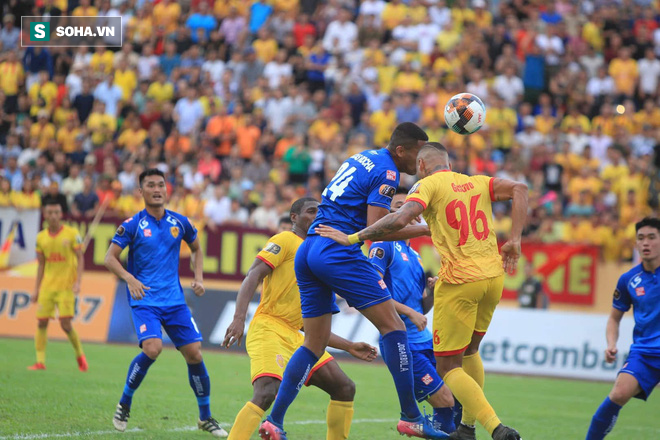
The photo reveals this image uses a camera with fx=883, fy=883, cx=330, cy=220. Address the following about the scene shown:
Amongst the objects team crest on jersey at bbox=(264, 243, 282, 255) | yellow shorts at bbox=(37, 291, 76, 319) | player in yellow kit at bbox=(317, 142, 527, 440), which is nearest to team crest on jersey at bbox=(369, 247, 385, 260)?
player in yellow kit at bbox=(317, 142, 527, 440)

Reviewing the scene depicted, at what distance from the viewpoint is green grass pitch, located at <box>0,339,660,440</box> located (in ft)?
29.8

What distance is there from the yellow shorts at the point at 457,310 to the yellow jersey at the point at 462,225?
2.8 inches

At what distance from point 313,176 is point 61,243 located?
7303 mm

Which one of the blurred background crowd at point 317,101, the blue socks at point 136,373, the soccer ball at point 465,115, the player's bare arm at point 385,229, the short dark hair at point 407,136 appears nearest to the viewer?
the player's bare arm at point 385,229

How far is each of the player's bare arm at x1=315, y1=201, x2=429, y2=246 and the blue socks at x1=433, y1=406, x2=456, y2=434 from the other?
6.07 ft

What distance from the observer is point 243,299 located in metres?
7.64

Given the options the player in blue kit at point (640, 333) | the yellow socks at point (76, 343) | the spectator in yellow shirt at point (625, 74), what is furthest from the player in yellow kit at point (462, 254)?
the spectator in yellow shirt at point (625, 74)

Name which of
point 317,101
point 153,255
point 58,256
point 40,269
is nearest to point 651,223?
point 153,255

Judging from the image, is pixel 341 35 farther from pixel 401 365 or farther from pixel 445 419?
pixel 401 365

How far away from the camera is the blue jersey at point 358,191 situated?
7.36 meters

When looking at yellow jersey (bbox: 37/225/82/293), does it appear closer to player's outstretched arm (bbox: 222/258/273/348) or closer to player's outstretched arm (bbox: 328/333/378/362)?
player's outstretched arm (bbox: 222/258/273/348)

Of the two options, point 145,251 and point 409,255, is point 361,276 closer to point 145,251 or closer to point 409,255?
point 409,255

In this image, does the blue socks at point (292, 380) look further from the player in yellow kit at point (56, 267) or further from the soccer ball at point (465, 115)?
the player in yellow kit at point (56, 267)

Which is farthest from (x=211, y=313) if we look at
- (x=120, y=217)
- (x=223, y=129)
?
(x=223, y=129)
